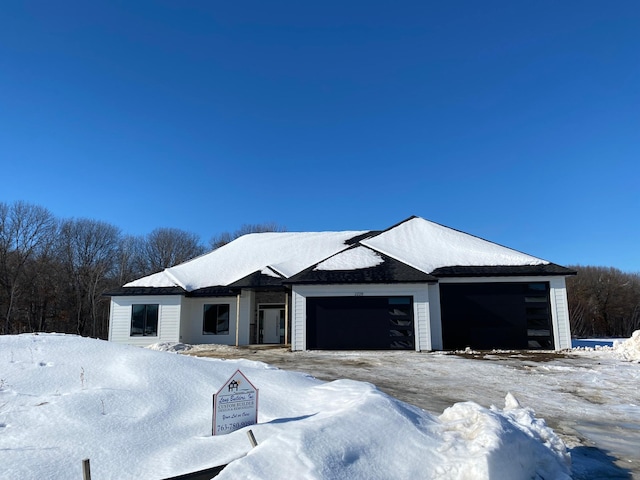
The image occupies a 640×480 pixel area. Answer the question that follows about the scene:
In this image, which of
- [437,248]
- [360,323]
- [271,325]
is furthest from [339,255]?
[271,325]

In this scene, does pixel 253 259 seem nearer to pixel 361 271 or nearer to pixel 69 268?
pixel 361 271

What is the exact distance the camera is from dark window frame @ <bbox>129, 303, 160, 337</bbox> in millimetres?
20031

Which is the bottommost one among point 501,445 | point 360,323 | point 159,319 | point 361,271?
point 501,445

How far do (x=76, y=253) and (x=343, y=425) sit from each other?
4334cm

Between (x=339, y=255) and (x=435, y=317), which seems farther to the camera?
(x=339, y=255)

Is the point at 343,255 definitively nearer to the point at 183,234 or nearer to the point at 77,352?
the point at 77,352

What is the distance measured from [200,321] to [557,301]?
1653 cm

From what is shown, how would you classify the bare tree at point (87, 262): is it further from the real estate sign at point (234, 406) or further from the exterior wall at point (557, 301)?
the real estate sign at point (234, 406)

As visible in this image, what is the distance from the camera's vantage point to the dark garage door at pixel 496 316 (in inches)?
675

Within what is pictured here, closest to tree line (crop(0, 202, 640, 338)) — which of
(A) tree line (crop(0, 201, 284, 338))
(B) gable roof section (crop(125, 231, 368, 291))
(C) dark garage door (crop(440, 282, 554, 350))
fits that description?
(A) tree line (crop(0, 201, 284, 338))

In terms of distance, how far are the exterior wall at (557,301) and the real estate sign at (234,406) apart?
1446 cm

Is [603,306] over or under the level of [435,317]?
over

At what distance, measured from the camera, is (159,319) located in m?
20.1

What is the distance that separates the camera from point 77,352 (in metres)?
5.38
